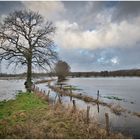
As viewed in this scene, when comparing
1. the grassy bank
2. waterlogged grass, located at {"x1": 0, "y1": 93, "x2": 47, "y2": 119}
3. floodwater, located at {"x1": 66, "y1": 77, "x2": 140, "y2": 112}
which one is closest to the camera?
the grassy bank

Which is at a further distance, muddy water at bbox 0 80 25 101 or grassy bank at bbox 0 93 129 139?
muddy water at bbox 0 80 25 101

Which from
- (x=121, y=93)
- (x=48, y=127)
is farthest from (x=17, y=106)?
(x=121, y=93)

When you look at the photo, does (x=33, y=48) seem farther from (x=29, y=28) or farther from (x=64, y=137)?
(x=64, y=137)

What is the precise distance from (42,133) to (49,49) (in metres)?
30.6

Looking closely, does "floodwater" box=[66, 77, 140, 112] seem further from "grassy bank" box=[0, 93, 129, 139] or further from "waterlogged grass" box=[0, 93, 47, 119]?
"grassy bank" box=[0, 93, 129, 139]

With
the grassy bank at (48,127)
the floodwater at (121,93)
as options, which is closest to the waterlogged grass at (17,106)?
the grassy bank at (48,127)

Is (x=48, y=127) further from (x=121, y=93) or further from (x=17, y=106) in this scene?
(x=121, y=93)

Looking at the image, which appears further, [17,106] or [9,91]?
[9,91]

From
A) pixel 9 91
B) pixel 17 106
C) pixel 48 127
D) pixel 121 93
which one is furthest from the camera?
pixel 121 93

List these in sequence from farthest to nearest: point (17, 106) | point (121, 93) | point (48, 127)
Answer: point (121, 93), point (17, 106), point (48, 127)

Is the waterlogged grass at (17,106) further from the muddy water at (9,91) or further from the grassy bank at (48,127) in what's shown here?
the muddy water at (9,91)

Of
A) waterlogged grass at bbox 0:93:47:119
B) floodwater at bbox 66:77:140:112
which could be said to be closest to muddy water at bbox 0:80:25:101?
waterlogged grass at bbox 0:93:47:119

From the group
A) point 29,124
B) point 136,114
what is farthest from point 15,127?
point 136,114

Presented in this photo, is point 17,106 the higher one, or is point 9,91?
point 17,106
